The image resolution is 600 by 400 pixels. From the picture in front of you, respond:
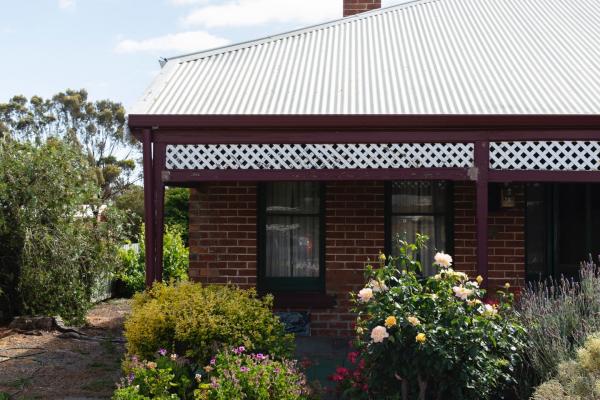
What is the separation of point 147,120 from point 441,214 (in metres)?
4.16

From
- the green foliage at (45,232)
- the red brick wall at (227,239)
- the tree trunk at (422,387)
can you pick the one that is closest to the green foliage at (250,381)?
the tree trunk at (422,387)

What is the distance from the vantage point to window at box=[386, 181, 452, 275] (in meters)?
9.05

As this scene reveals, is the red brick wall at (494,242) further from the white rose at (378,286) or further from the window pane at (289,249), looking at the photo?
the white rose at (378,286)

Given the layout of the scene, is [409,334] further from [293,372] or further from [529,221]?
[529,221]

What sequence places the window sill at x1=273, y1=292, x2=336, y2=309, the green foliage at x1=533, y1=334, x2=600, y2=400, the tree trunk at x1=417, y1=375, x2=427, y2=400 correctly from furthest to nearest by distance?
the window sill at x1=273, y1=292, x2=336, y2=309, the tree trunk at x1=417, y1=375, x2=427, y2=400, the green foliage at x1=533, y1=334, x2=600, y2=400

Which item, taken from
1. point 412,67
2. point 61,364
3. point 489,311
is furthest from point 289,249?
point 489,311

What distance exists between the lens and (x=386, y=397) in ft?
17.7

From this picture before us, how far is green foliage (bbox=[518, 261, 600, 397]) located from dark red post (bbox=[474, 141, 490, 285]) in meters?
0.74

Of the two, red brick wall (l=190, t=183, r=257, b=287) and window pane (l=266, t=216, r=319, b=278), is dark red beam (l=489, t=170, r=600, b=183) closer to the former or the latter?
window pane (l=266, t=216, r=319, b=278)

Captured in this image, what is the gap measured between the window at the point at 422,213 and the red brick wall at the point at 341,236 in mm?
145

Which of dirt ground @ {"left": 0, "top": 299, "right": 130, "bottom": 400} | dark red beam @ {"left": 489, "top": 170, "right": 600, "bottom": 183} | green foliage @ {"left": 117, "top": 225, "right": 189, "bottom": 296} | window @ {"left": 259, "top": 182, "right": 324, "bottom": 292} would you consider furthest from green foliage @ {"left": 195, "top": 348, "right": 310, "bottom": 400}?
Answer: green foliage @ {"left": 117, "top": 225, "right": 189, "bottom": 296}

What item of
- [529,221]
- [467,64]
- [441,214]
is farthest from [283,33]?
[529,221]

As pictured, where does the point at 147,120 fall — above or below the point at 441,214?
above

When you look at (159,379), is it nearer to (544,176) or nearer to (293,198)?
(293,198)
